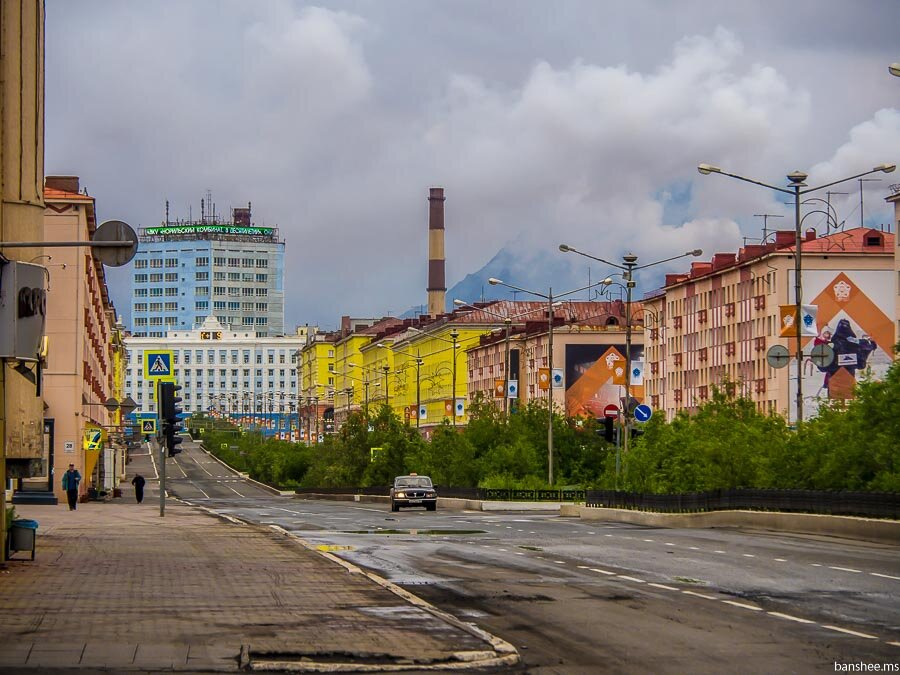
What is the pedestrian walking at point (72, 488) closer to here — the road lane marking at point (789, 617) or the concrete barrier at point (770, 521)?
the concrete barrier at point (770, 521)

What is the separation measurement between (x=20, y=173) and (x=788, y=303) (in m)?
87.3

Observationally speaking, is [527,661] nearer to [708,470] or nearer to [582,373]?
[708,470]

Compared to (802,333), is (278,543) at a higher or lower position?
lower

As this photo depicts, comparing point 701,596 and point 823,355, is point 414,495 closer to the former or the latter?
point 823,355

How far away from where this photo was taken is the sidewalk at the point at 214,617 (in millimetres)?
12961

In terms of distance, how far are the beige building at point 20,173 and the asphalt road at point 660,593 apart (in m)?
6.13

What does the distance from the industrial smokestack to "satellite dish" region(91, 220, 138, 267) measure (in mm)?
166516

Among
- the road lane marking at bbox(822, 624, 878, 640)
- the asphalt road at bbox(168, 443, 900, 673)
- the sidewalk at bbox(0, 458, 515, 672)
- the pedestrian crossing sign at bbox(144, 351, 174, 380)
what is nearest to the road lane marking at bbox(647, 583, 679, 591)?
the asphalt road at bbox(168, 443, 900, 673)

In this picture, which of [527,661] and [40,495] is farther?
[40,495]

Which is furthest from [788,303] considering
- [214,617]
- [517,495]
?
[214,617]

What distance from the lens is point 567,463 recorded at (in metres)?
78.4

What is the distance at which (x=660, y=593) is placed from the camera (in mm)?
19859

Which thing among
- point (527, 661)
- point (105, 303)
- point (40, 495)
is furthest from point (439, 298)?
point (527, 661)

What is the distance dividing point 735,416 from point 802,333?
36.1 feet
